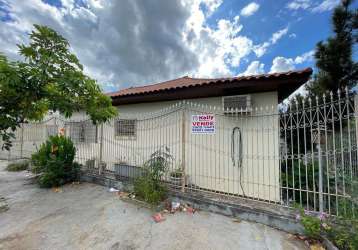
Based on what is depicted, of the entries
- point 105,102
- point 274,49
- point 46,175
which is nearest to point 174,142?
point 105,102

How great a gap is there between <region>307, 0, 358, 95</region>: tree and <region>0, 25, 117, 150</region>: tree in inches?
303

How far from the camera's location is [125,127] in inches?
254

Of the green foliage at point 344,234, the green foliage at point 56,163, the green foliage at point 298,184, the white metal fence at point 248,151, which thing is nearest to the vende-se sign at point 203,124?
the white metal fence at point 248,151

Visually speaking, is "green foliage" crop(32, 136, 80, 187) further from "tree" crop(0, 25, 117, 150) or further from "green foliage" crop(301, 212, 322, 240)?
"green foliage" crop(301, 212, 322, 240)

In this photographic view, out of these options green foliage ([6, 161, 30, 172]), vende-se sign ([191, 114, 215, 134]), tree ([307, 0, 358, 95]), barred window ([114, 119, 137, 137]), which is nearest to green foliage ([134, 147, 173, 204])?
vende-se sign ([191, 114, 215, 134])

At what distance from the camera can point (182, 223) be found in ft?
10.9

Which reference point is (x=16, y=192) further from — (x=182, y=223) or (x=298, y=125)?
(x=298, y=125)

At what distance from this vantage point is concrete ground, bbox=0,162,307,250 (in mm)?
2740

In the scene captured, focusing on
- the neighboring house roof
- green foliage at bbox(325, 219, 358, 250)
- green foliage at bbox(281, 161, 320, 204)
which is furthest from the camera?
green foliage at bbox(281, 161, 320, 204)

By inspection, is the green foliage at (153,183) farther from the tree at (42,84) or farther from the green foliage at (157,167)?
the tree at (42,84)

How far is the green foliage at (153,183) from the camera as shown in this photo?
3.99 metres

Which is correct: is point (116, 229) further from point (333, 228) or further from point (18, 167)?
point (18, 167)

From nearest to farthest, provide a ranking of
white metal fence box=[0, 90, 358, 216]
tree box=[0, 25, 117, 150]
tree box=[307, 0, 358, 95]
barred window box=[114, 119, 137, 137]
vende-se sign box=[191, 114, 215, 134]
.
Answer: tree box=[0, 25, 117, 150] → white metal fence box=[0, 90, 358, 216] → vende-se sign box=[191, 114, 215, 134] → tree box=[307, 0, 358, 95] → barred window box=[114, 119, 137, 137]

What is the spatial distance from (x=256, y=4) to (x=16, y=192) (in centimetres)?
947
